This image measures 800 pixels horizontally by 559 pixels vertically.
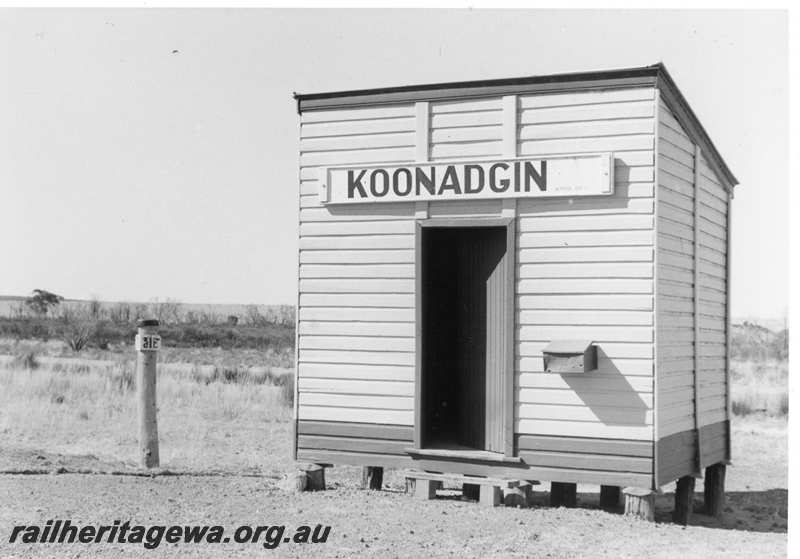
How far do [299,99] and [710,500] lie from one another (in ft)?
24.2

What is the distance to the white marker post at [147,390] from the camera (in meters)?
12.3

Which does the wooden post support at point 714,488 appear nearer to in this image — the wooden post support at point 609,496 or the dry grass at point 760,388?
the wooden post support at point 609,496

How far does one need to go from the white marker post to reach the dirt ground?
0.60 metres

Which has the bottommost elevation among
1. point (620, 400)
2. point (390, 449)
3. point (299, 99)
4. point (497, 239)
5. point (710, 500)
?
point (710, 500)

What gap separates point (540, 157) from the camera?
10312mm

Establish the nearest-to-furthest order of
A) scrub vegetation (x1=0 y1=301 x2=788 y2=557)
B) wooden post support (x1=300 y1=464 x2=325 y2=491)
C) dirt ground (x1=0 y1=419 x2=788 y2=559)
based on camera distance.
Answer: dirt ground (x1=0 y1=419 x2=788 y2=559) < scrub vegetation (x1=0 y1=301 x2=788 y2=557) < wooden post support (x1=300 y1=464 x2=325 y2=491)

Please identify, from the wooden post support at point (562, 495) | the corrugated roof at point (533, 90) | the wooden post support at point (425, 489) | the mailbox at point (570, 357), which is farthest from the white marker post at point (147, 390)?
the mailbox at point (570, 357)

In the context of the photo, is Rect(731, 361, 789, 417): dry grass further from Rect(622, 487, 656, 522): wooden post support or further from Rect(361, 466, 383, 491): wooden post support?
Rect(622, 487, 656, 522): wooden post support

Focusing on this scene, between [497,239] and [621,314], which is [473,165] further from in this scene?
[621,314]

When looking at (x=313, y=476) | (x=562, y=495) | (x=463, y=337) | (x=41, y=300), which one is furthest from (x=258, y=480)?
(x=41, y=300)

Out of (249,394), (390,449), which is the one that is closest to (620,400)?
(390,449)

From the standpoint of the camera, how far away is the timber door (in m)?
10.8

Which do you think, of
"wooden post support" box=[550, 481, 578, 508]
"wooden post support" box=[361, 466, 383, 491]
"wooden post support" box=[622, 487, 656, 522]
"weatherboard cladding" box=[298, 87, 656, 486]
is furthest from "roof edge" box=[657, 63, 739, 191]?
"wooden post support" box=[361, 466, 383, 491]

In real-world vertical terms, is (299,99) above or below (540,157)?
above
